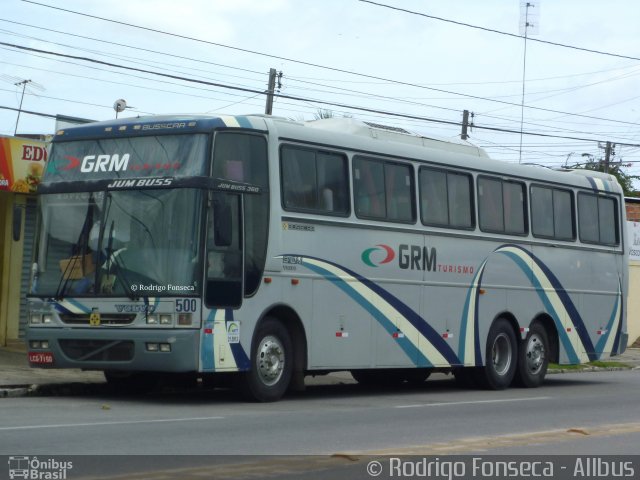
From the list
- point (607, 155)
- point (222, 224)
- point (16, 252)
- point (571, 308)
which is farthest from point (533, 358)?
point (607, 155)

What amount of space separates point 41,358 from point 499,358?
333 inches

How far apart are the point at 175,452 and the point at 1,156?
1208cm

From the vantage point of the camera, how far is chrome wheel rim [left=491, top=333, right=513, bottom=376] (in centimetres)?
2039

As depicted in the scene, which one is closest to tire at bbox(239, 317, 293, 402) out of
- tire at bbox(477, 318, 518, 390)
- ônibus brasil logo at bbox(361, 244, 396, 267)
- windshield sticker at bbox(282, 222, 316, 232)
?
windshield sticker at bbox(282, 222, 316, 232)

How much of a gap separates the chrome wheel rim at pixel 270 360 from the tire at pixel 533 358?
646cm

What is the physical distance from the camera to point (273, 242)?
51.3 ft

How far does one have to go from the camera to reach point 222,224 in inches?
587

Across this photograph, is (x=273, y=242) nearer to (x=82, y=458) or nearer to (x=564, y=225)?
(x=82, y=458)

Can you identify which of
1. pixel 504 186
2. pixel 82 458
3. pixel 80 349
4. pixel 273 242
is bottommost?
pixel 82 458

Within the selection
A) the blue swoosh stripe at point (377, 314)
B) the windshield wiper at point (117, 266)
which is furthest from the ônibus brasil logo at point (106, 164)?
the blue swoosh stripe at point (377, 314)

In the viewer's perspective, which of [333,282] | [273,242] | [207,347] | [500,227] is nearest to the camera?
[207,347]

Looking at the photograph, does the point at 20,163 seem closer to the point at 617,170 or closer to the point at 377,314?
the point at 377,314

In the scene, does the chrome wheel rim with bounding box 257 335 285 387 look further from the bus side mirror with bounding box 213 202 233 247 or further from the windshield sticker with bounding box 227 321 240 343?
the bus side mirror with bounding box 213 202 233 247

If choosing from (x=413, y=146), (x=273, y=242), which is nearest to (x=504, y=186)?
(x=413, y=146)
